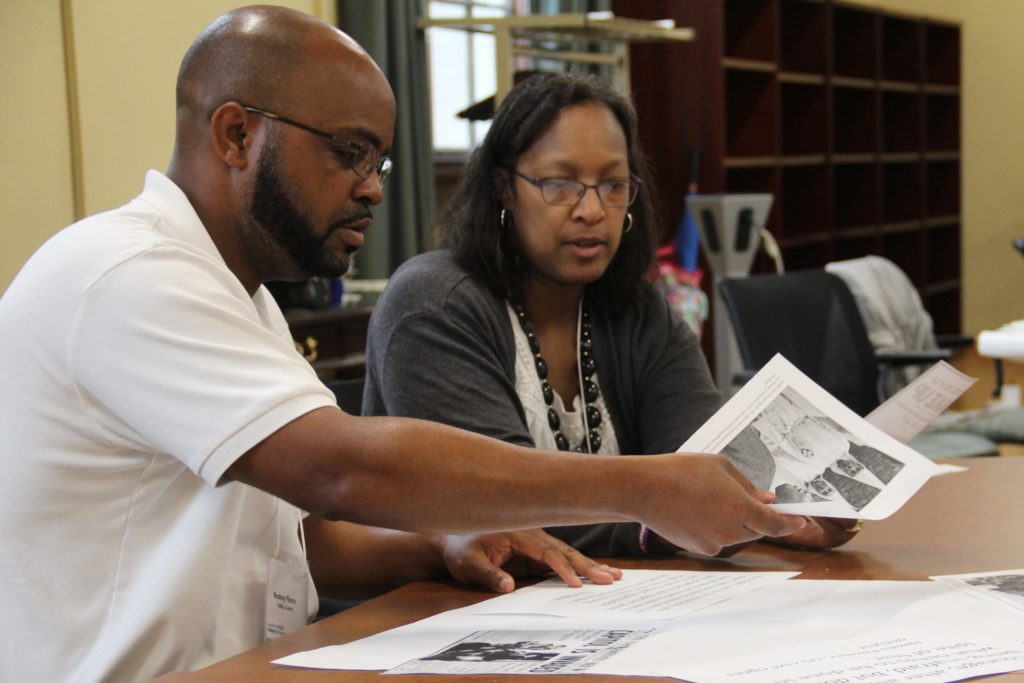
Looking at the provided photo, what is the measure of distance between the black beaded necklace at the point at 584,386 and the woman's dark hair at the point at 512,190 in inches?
2.7

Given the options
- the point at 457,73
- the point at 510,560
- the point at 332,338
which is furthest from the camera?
the point at 457,73

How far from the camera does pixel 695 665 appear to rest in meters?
1.01

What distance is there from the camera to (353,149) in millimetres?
1282

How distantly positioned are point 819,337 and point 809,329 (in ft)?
0.18

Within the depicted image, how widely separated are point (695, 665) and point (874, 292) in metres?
3.34

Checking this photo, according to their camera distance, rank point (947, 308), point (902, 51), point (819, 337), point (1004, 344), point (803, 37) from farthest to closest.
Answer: point (947, 308) → point (902, 51) → point (803, 37) → point (819, 337) → point (1004, 344)

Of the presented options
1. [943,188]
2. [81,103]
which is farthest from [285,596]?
[943,188]

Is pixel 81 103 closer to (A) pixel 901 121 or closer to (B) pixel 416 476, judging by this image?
(B) pixel 416 476

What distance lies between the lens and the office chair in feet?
10.8

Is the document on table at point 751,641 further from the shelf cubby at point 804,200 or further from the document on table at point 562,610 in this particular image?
the shelf cubby at point 804,200

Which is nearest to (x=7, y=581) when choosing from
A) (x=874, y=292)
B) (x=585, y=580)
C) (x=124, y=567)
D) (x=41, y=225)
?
(x=124, y=567)

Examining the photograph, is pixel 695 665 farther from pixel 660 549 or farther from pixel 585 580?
pixel 660 549

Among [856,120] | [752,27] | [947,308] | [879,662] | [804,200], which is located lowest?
[947,308]

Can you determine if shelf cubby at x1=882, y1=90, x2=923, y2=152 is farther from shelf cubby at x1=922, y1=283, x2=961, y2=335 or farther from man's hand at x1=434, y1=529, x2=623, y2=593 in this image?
man's hand at x1=434, y1=529, x2=623, y2=593
